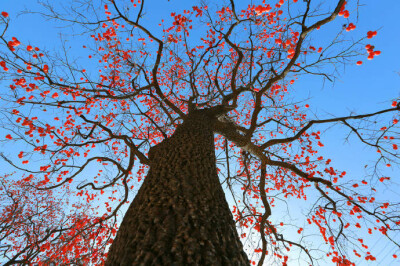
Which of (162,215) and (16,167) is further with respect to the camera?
(16,167)

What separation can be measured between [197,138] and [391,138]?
4667mm

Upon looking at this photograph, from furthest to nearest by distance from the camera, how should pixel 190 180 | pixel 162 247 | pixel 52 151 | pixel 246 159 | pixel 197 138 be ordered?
pixel 246 159 < pixel 52 151 < pixel 197 138 < pixel 190 180 < pixel 162 247

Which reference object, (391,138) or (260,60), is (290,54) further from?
(391,138)

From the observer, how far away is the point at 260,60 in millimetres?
6484

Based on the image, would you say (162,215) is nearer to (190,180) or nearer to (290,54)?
(190,180)

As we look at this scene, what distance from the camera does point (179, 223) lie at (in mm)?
1829

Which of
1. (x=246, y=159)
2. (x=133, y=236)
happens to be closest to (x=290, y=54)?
(x=246, y=159)

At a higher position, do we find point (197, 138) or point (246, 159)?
point (246, 159)

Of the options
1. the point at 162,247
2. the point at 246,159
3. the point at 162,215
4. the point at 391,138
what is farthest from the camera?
the point at 246,159

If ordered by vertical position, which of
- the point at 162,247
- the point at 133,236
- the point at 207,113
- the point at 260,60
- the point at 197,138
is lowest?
the point at 162,247

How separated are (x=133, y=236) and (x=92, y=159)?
3.91 metres

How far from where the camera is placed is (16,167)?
176 inches

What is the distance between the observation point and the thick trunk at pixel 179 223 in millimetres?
1522

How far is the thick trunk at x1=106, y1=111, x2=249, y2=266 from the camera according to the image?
152 centimetres
